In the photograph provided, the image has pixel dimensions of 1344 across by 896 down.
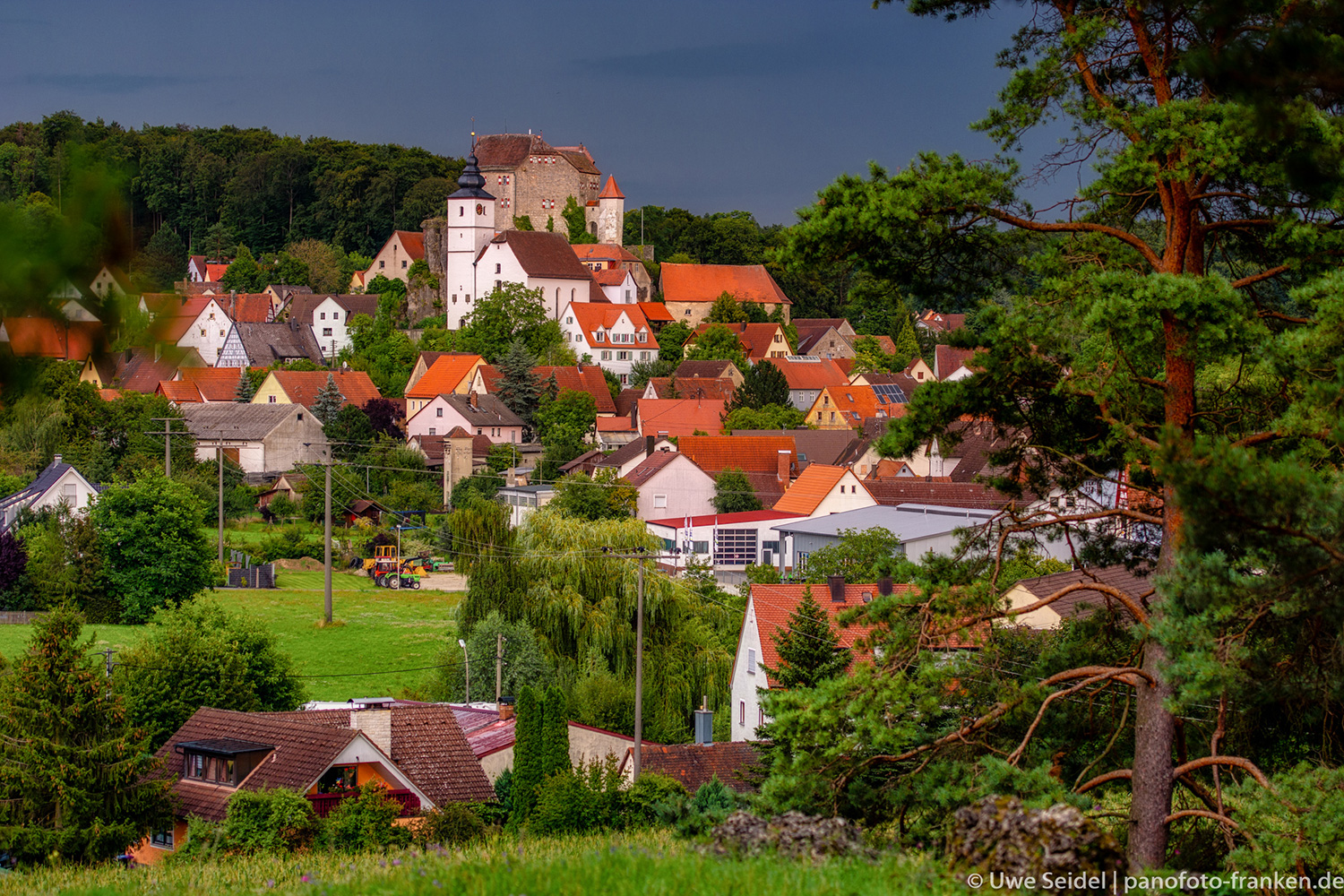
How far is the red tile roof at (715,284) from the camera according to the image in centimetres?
9706

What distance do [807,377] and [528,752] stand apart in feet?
208

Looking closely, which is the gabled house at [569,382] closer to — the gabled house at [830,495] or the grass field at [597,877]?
the gabled house at [830,495]

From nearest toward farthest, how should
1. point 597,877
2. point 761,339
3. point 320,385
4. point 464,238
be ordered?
point 597,877, point 320,385, point 464,238, point 761,339

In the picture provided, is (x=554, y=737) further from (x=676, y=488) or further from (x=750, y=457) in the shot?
(x=750, y=457)

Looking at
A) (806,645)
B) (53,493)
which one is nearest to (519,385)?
(53,493)

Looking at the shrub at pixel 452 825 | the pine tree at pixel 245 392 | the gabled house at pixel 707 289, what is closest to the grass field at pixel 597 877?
the shrub at pixel 452 825

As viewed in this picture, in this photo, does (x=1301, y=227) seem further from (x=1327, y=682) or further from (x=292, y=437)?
(x=292, y=437)

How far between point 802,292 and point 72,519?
77375 millimetres

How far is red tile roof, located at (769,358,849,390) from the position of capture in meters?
79.9

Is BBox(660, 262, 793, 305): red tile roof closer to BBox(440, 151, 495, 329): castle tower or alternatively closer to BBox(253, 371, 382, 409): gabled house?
BBox(440, 151, 495, 329): castle tower

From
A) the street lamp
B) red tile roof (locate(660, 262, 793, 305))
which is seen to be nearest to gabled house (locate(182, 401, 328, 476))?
the street lamp

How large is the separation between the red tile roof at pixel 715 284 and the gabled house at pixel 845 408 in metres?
22.1

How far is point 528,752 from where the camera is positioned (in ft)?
62.6

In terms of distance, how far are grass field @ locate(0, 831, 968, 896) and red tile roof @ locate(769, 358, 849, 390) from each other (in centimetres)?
7236
